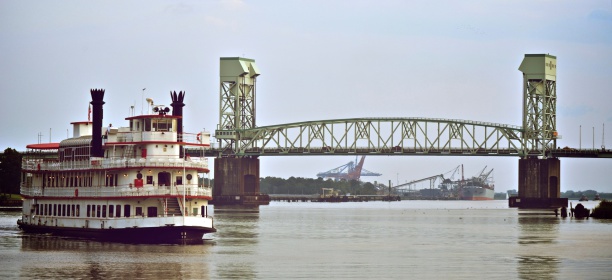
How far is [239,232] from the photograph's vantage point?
331ft

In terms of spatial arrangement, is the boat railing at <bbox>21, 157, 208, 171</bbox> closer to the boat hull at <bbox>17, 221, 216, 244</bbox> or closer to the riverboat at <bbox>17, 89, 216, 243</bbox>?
the riverboat at <bbox>17, 89, 216, 243</bbox>

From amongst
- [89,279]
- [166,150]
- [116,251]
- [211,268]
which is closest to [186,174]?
[166,150]

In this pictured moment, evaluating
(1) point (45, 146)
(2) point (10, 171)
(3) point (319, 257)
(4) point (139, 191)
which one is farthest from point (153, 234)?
(2) point (10, 171)

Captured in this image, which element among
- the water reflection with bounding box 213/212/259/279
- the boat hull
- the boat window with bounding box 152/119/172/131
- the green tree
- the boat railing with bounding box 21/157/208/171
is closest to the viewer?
the water reflection with bounding box 213/212/259/279

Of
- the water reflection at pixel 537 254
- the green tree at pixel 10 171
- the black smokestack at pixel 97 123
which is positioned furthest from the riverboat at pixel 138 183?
the green tree at pixel 10 171

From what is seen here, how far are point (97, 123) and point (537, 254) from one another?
31766 millimetres

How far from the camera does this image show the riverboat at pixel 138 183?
75.7m

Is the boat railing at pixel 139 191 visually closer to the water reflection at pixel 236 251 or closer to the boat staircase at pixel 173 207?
the boat staircase at pixel 173 207

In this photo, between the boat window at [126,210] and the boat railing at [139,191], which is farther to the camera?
the boat window at [126,210]

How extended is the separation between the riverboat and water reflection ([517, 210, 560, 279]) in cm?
2194

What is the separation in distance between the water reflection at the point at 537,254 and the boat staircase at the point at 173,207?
22.7 metres

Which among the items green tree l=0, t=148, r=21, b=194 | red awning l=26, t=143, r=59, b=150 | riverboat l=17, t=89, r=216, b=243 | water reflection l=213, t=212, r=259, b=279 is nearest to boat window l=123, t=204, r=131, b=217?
riverboat l=17, t=89, r=216, b=243

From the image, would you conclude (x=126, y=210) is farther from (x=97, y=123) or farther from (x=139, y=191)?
(x=97, y=123)

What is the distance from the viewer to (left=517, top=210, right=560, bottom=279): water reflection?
202ft
